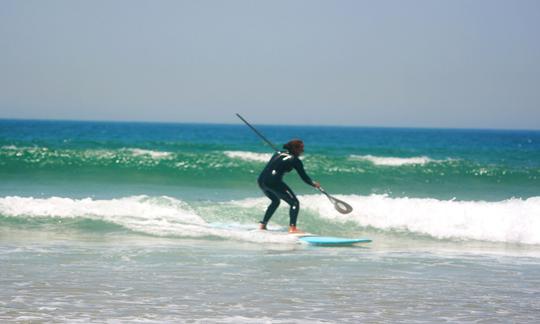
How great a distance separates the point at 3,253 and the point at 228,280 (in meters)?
3.11

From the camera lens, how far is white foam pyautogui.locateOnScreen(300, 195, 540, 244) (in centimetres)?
1224

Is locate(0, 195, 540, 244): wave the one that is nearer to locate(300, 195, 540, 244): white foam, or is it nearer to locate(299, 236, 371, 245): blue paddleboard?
locate(300, 195, 540, 244): white foam

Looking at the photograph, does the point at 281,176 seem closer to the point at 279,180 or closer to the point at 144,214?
the point at 279,180

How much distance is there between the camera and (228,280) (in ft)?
26.0

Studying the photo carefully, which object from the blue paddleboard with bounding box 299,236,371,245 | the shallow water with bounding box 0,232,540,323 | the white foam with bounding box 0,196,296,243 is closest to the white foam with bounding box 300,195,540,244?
the shallow water with bounding box 0,232,540,323

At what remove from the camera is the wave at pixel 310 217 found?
11.9 metres

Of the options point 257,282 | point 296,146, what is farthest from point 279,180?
point 257,282

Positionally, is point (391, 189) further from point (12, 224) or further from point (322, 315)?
point (322, 315)

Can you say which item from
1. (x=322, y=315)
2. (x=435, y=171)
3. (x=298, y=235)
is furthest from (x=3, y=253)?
(x=435, y=171)

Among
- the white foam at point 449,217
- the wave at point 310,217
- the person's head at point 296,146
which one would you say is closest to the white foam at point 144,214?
the wave at point 310,217

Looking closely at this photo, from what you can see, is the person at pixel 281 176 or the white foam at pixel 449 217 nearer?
the person at pixel 281 176

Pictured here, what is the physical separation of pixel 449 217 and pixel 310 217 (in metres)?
2.33

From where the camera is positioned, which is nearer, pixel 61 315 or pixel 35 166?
pixel 61 315

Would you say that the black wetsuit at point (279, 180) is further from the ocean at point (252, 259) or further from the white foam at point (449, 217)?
the white foam at point (449, 217)
